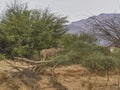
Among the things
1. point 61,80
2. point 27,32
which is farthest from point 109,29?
point 27,32

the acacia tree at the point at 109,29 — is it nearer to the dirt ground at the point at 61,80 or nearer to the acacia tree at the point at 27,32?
the dirt ground at the point at 61,80

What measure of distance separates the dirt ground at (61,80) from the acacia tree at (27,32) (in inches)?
285

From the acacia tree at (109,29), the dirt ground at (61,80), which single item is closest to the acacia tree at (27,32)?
the dirt ground at (61,80)

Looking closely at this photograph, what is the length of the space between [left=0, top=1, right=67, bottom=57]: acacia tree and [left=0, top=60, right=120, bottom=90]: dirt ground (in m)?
7.24

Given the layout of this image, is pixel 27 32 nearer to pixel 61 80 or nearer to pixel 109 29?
pixel 61 80

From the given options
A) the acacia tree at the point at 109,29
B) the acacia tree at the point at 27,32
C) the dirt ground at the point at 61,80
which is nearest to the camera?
the acacia tree at the point at 109,29

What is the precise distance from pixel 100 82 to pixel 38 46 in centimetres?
939

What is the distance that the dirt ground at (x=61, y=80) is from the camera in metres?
14.3

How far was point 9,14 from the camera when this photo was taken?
26.8m

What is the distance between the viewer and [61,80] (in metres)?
15.4

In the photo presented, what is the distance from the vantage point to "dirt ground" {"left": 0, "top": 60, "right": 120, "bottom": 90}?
14.3m

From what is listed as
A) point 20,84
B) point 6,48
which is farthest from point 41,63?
point 6,48

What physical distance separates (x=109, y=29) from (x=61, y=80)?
9244 mm

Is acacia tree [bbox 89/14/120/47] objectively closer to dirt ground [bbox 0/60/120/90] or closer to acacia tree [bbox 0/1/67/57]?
→ dirt ground [bbox 0/60/120/90]
